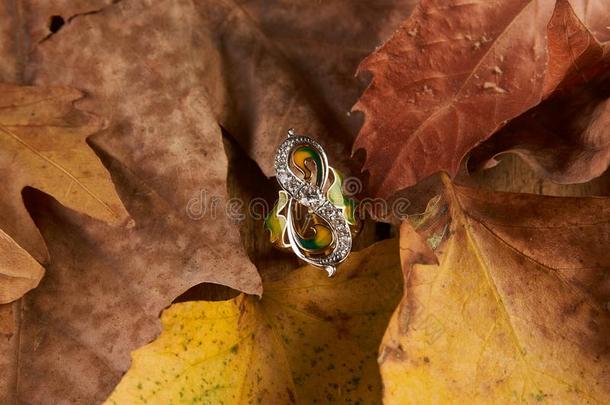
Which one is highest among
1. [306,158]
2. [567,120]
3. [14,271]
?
[567,120]

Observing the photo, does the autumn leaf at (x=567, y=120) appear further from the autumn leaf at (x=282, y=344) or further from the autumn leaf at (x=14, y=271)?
the autumn leaf at (x=14, y=271)

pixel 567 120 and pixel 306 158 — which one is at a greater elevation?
pixel 567 120

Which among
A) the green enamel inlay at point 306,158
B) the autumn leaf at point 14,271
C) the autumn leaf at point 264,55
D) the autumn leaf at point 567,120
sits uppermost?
the autumn leaf at point 567,120

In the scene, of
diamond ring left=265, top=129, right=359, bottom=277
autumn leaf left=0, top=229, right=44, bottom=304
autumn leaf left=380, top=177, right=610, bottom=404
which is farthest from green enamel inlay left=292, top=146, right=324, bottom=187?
autumn leaf left=0, top=229, right=44, bottom=304

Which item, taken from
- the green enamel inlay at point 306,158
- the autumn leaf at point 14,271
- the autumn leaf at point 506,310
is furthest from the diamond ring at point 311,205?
the autumn leaf at point 14,271

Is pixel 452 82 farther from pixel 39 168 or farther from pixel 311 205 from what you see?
pixel 39 168

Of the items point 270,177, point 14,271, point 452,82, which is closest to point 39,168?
point 14,271

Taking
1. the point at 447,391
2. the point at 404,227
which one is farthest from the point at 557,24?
the point at 447,391
